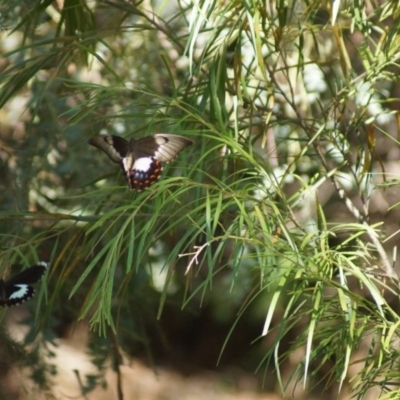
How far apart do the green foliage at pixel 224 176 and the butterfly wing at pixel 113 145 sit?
0.06m

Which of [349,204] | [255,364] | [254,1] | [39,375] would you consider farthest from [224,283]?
[254,1]

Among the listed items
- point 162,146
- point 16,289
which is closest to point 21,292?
point 16,289

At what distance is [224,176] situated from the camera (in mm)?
1717

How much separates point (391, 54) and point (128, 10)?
565 millimetres

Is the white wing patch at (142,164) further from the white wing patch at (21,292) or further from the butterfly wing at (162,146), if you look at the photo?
the white wing patch at (21,292)

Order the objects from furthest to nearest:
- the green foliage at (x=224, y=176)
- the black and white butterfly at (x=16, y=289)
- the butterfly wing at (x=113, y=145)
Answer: the black and white butterfly at (x=16, y=289) → the butterfly wing at (x=113, y=145) → the green foliage at (x=224, y=176)

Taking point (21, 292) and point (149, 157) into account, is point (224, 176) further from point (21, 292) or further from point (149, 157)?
point (21, 292)

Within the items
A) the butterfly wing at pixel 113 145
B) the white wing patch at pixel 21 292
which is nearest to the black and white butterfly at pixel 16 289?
the white wing patch at pixel 21 292

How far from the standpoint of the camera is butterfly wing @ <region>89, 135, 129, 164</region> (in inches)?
68.8

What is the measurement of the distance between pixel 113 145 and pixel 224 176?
23cm

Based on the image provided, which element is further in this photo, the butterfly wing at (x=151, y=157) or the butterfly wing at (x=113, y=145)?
the butterfly wing at (x=113, y=145)

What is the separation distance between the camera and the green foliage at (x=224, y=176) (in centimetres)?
154

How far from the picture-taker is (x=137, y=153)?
66.6 inches

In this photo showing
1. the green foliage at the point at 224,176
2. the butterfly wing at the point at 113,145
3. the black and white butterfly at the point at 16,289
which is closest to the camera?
the green foliage at the point at 224,176
